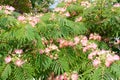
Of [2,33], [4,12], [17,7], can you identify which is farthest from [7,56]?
[17,7]

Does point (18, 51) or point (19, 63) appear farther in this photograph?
point (18, 51)

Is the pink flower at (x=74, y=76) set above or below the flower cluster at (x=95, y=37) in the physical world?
below

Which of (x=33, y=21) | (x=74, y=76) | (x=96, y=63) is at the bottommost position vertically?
(x=74, y=76)

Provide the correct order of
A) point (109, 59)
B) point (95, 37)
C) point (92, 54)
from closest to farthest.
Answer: point (109, 59) < point (92, 54) < point (95, 37)

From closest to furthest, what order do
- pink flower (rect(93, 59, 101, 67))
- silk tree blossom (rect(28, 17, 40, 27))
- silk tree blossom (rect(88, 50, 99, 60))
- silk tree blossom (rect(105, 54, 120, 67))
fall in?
silk tree blossom (rect(105, 54, 120, 67)) → pink flower (rect(93, 59, 101, 67)) → silk tree blossom (rect(88, 50, 99, 60)) → silk tree blossom (rect(28, 17, 40, 27))

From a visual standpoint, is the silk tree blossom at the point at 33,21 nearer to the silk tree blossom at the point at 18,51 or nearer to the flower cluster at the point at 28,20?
the flower cluster at the point at 28,20

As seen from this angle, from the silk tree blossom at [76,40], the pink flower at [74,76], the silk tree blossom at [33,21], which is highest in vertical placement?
the silk tree blossom at [33,21]

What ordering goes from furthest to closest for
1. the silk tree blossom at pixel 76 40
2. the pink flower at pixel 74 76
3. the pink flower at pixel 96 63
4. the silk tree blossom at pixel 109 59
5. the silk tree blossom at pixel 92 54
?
the silk tree blossom at pixel 76 40 < the silk tree blossom at pixel 92 54 < the pink flower at pixel 74 76 < the pink flower at pixel 96 63 < the silk tree blossom at pixel 109 59

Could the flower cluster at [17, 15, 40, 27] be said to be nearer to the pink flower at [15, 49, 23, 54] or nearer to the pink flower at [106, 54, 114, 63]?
the pink flower at [15, 49, 23, 54]

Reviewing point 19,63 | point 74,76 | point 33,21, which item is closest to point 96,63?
point 74,76

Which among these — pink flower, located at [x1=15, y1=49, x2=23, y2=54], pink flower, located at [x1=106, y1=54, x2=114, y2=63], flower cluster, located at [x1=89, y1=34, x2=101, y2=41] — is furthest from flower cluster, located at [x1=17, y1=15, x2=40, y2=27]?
pink flower, located at [x1=106, y1=54, x2=114, y2=63]

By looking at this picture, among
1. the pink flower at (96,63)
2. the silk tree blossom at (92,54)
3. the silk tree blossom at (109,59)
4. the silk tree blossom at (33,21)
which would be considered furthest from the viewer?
the silk tree blossom at (33,21)

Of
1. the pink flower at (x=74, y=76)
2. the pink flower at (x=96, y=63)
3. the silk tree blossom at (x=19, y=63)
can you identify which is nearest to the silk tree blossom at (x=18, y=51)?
the silk tree blossom at (x=19, y=63)

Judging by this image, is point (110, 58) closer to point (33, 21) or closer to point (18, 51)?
point (18, 51)
